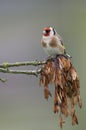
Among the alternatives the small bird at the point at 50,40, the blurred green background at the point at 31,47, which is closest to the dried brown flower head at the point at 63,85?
the small bird at the point at 50,40

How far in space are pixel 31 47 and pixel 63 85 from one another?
5277mm

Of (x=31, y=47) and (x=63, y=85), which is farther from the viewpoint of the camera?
(x=31, y=47)

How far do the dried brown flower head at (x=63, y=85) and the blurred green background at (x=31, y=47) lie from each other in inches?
161

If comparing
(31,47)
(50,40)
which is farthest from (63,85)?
(31,47)

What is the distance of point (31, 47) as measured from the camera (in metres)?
6.62

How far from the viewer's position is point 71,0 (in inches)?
306

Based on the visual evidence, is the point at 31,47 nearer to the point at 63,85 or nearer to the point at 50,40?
the point at 50,40

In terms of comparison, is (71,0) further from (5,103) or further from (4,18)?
(5,103)

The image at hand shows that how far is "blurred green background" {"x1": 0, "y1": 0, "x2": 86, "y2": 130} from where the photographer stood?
6016 mm

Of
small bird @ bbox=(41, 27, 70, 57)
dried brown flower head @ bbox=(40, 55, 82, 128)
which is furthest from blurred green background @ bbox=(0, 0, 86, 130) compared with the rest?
dried brown flower head @ bbox=(40, 55, 82, 128)

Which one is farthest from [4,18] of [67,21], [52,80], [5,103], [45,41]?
[52,80]

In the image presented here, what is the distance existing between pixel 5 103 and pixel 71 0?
1883 millimetres

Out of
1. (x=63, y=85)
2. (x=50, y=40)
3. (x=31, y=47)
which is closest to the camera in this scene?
(x=63, y=85)

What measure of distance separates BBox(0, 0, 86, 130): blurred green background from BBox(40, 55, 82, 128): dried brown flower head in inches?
161
